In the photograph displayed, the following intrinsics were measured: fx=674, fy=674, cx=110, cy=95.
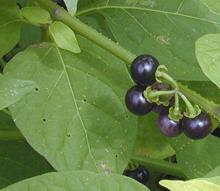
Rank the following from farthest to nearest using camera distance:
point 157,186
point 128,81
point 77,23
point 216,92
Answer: point 157,186
point 216,92
point 128,81
point 77,23

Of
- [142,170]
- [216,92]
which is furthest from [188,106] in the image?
[142,170]

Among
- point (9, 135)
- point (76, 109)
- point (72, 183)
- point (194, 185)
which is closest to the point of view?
point (194, 185)

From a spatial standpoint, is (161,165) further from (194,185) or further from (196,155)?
(194,185)

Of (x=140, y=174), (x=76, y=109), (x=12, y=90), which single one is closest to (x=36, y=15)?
(x=76, y=109)

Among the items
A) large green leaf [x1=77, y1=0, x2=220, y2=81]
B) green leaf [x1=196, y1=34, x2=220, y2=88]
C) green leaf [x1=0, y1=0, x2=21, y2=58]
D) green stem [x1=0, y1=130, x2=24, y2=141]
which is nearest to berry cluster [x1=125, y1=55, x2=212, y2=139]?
green leaf [x1=196, y1=34, x2=220, y2=88]

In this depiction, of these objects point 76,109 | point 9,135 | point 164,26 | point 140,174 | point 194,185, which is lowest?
point 140,174

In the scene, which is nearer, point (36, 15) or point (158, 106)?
point (158, 106)

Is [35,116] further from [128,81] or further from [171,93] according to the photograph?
[171,93]
